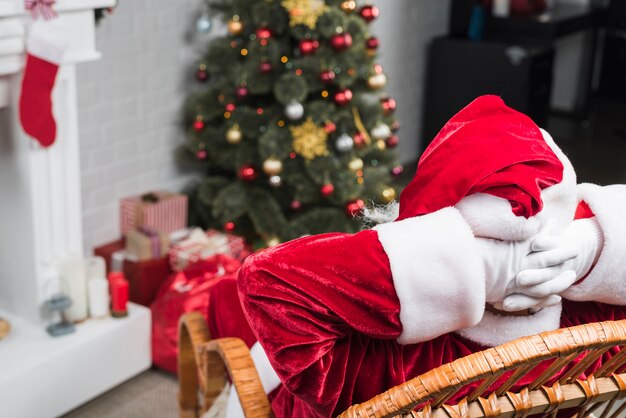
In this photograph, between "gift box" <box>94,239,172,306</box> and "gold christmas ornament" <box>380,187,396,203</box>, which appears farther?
"gold christmas ornament" <box>380,187,396,203</box>

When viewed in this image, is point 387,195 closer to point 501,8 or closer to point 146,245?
point 146,245

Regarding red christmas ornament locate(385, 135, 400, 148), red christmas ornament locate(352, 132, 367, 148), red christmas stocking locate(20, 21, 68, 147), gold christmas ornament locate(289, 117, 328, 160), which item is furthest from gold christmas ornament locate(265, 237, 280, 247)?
red christmas stocking locate(20, 21, 68, 147)

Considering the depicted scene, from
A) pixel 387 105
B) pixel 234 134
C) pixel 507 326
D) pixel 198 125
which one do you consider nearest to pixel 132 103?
pixel 198 125

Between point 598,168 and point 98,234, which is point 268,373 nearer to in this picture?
point 98,234

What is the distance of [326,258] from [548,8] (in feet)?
16.1

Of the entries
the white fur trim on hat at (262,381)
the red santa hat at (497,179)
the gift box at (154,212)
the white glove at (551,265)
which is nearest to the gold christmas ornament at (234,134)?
the gift box at (154,212)

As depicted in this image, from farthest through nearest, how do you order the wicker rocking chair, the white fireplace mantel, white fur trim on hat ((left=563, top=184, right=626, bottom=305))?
the white fireplace mantel → white fur trim on hat ((left=563, top=184, right=626, bottom=305)) → the wicker rocking chair

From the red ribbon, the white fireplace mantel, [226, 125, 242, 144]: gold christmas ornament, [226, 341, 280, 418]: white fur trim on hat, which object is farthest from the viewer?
[226, 125, 242, 144]: gold christmas ornament

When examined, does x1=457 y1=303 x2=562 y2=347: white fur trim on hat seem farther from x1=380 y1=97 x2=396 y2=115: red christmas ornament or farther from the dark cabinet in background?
the dark cabinet in background

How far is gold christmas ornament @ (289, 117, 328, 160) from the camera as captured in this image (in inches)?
118

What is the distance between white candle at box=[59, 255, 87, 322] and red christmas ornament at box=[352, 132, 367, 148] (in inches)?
43.4

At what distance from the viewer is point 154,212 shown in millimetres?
3092

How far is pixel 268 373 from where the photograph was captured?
1494mm

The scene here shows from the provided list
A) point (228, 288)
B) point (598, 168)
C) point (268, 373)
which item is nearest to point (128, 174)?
point (228, 288)
